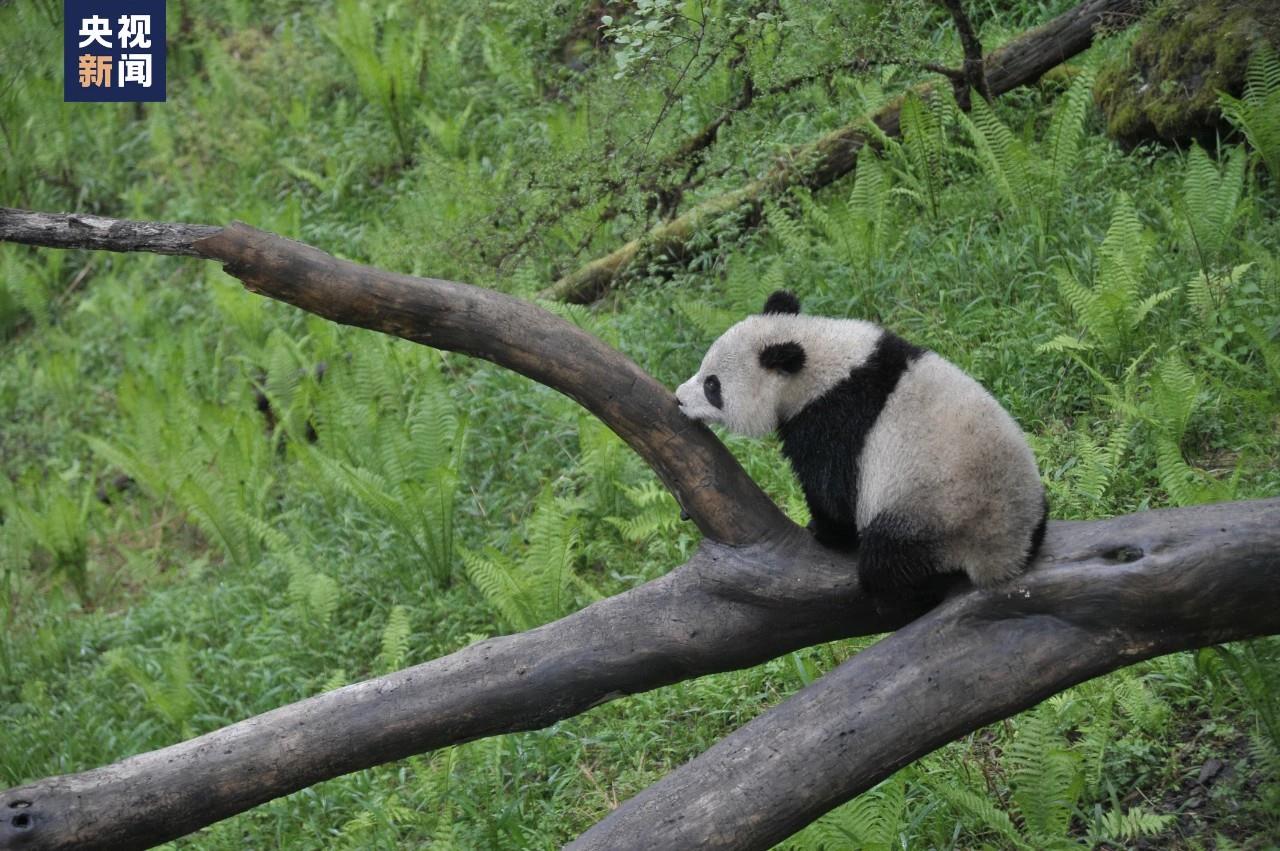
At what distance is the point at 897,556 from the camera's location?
12.3 feet

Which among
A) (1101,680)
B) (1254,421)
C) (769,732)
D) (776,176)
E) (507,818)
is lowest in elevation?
(507,818)

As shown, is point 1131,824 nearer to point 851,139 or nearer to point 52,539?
point 851,139

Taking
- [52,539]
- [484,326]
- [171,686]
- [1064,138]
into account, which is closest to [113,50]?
[52,539]

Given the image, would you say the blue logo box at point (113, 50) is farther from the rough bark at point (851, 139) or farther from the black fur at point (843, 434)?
the black fur at point (843, 434)

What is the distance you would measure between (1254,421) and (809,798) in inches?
131

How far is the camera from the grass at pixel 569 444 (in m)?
4.61

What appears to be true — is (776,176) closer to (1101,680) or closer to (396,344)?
(396,344)

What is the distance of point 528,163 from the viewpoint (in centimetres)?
717

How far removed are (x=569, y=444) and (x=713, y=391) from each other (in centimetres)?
327

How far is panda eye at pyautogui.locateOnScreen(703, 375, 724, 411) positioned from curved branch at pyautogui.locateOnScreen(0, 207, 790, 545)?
0.15 metres

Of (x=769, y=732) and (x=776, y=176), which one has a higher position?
(x=776, y=176)

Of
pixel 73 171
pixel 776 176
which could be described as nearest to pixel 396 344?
pixel 776 176

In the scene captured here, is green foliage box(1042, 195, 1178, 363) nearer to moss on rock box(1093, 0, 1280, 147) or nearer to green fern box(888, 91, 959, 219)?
moss on rock box(1093, 0, 1280, 147)

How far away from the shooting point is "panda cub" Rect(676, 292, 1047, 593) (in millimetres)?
3678
